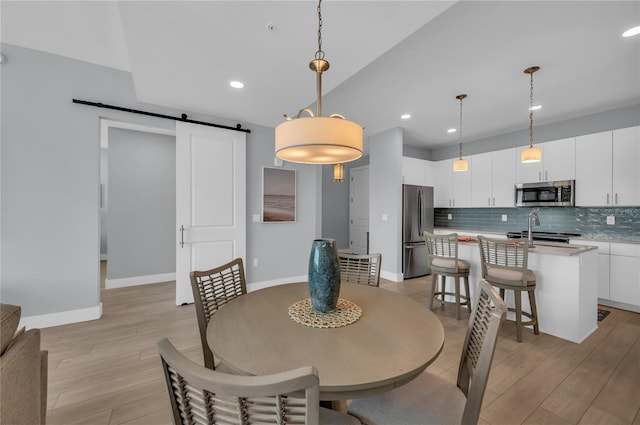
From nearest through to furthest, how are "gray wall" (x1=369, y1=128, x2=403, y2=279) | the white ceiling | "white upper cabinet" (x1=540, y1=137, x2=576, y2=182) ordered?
the white ceiling < "white upper cabinet" (x1=540, y1=137, x2=576, y2=182) < "gray wall" (x1=369, y1=128, x2=403, y2=279)

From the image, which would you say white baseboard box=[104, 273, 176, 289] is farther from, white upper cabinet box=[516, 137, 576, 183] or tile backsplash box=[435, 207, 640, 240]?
white upper cabinet box=[516, 137, 576, 183]

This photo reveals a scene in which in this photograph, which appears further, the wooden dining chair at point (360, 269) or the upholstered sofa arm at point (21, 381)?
the wooden dining chair at point (360, 269)

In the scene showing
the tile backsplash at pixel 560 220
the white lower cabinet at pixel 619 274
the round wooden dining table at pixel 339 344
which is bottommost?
the white lower cabinet at pixel 619 274

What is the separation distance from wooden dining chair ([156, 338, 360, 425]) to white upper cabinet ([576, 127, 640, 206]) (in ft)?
16.6

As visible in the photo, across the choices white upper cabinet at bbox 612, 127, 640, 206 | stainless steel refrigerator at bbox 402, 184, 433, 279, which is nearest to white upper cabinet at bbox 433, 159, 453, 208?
stainless steel refrigerator at bbox 402, 184, 433, 279

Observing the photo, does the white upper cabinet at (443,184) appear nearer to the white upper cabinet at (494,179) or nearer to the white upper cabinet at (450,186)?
the white upper cabinet at (450,186)

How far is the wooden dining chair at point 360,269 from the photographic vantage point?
2.08 metres

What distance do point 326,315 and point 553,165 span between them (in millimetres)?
4797

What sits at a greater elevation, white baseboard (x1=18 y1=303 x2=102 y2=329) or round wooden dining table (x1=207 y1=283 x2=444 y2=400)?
round wooden dining table (x1=207 y1=283 x2=444 y2=400)

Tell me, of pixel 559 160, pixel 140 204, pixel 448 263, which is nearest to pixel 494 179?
pixel 559 160

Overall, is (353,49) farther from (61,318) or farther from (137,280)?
(137,280)

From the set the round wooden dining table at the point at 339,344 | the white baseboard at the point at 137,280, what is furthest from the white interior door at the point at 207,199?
the round wooden dining table at the point at 339,344

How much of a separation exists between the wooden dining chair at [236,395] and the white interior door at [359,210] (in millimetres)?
6285

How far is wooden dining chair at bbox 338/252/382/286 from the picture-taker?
81.8 inches
